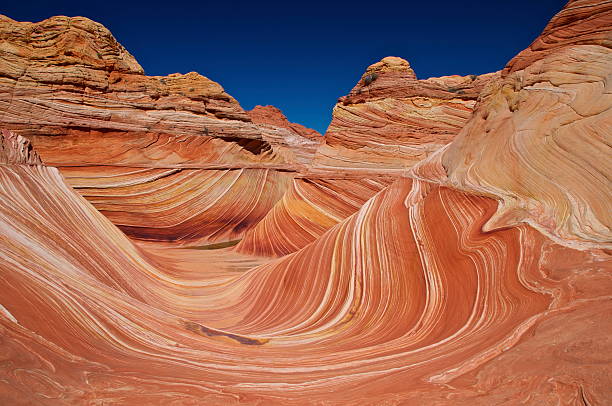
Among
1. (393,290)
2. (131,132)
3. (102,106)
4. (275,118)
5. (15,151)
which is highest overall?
(275,118)

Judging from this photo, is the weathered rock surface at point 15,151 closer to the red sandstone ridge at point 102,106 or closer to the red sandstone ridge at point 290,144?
the red sandstone ridge at point 102,106

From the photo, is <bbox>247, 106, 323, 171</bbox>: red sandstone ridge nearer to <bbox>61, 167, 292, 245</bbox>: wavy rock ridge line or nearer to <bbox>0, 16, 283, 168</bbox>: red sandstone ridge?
<bbox>0, 16, 283, 168</bbox>: red sandstone ridge

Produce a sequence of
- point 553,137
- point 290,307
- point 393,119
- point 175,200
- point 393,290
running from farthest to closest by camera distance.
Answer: point 175,200 → point 393,119 → point 290,307 → point 393,290 → point 553,137

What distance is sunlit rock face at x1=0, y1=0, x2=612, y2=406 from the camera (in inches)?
69.9

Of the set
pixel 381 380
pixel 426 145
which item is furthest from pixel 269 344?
pixel 426 145

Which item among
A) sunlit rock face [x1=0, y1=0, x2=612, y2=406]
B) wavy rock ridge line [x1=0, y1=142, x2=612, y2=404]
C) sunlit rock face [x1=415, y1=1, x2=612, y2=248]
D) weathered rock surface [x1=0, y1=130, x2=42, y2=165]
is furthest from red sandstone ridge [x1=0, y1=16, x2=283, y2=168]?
sunlit rock face [x1=415, y1=1, x2=612, y2=248]

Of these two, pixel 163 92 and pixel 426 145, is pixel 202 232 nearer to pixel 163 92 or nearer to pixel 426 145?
pixel 163 92

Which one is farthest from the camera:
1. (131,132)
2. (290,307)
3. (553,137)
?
(131,132)

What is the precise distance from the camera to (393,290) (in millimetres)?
4070

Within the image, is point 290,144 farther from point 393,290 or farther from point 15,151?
point 393,290

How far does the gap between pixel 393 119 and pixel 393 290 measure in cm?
666

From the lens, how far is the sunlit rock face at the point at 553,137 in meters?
3.15

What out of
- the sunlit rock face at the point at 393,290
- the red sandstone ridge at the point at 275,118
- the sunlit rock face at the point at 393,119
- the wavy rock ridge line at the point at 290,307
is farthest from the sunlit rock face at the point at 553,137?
the red sandstone ridge at the point at 275,118

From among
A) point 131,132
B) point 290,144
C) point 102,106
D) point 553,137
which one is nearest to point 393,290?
point 553,137
